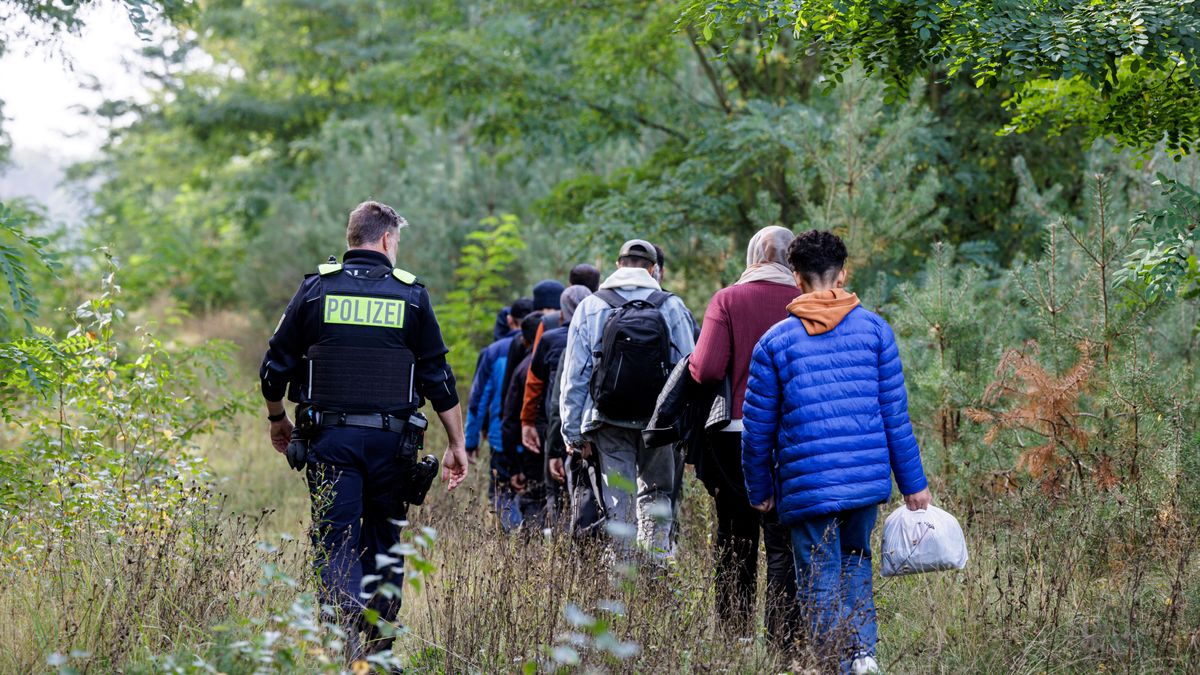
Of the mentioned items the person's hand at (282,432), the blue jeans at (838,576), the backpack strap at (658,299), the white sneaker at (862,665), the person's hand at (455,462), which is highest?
the backpack strap at (658,299)

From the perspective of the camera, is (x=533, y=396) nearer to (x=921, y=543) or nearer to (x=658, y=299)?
(x=658, y=299)

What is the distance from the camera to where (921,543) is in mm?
4309

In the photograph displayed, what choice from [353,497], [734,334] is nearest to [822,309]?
[734,334]

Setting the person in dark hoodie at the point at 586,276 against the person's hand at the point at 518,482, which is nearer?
the person in dark hoodie at the point at 586,276

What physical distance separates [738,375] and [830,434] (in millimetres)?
754

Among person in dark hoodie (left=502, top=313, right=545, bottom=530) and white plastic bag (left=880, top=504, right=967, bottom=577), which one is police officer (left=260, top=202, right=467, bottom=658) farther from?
person in dark hoodie (left=502, top=313, right=545, bottom=530)

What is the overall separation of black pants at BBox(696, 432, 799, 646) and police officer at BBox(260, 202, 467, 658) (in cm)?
120

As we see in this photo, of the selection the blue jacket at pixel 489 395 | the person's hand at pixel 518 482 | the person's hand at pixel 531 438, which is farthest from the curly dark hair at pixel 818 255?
the person's hand at pixel 518 482

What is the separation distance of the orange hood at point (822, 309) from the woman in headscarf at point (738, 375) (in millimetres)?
549

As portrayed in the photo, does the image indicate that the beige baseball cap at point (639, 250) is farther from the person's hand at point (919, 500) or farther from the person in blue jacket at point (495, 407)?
the person in blue jacket at point (495, 407)

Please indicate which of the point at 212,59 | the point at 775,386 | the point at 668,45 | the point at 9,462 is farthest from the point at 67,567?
the point at 212,59

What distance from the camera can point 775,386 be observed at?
14.7 feet

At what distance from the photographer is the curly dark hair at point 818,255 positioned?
4.54 m

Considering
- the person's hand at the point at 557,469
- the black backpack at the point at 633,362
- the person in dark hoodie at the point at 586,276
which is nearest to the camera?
the black backpack at the point at 633,362
